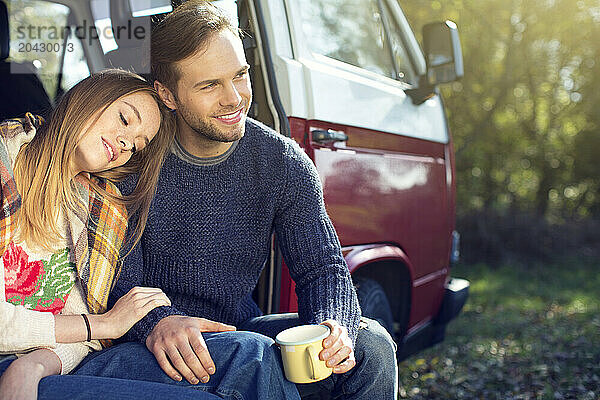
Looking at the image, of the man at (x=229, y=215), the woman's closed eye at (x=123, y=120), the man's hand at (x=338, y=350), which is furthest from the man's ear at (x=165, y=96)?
the man's hand at (x=338, y=350)

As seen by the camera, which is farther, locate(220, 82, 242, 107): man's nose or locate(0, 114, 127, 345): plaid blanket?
locate(220, 82, 242, 107): man's nose

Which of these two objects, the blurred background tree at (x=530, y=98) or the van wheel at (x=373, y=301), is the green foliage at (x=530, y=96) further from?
the van wheel at (x=373, y=301)

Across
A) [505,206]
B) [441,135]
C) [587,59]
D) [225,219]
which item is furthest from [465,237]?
[225,219]

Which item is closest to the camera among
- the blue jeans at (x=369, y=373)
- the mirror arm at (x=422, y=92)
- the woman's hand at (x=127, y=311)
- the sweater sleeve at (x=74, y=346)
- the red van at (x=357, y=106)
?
the sweater sleeve at (x=74, y=346)

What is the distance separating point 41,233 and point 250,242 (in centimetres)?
65

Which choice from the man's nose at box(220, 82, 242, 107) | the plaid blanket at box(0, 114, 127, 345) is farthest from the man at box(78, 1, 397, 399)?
the plaid blanket at box(0, 114, 127, 345)

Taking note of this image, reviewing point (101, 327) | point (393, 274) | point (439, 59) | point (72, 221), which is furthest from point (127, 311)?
point (439, 59)

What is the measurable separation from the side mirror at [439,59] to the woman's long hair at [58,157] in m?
1.70

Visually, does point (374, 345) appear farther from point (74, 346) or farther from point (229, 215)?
point (74, 346)

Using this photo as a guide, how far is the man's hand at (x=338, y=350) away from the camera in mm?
1738

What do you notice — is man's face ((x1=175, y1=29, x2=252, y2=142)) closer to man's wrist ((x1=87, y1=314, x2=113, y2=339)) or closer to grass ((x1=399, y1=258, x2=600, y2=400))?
man's wrist ((x1=87, y1=314, x2=113, y2=339))

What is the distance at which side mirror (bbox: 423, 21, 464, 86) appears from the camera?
10.9ft

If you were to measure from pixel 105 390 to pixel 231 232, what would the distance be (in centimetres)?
72

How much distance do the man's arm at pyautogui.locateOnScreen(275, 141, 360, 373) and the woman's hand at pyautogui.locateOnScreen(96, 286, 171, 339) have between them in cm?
43
